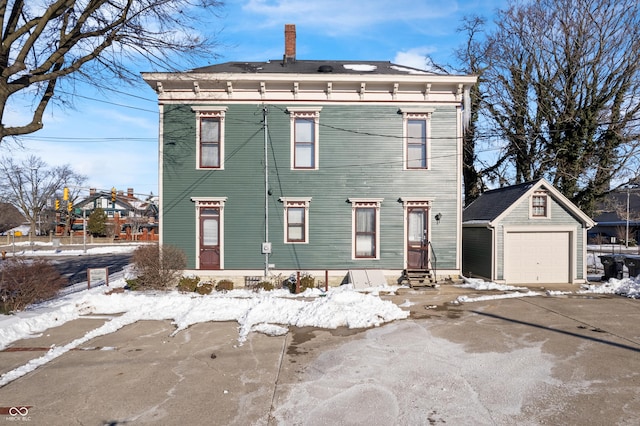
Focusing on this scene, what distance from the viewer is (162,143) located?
1508cm

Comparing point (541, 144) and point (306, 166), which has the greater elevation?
point (541, 144)

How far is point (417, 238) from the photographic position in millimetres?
15383

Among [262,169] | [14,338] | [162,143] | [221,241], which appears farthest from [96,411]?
[162,143]

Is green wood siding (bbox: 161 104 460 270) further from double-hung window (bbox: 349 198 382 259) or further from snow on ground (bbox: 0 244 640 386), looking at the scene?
snow on ground (bbox: 0 244 640 386)

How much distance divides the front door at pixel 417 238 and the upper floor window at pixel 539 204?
4536mm

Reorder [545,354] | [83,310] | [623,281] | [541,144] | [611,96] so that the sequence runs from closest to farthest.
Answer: [545,354] < [83,310] < [623,281] < [611,96] < [541,144]

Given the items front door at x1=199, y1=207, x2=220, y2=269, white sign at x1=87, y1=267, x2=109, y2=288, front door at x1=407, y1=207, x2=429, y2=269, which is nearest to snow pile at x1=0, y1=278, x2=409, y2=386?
white sign at x1=87, y1=267, x2=109, y2=288

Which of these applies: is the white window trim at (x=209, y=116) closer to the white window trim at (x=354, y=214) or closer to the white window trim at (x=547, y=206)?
the white window trim at (x=354, y=214)

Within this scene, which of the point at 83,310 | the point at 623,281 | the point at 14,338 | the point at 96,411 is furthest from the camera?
the point at 623,281

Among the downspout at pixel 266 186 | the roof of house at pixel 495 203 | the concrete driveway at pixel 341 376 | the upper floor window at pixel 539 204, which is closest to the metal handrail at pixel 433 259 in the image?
the roof of house at pixel 495 203

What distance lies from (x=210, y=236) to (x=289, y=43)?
33.4 ft

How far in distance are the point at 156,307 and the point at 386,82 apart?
11.8 meters

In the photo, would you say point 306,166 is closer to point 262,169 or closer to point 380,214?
Answer: point 262,169

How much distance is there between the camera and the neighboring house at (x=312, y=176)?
49.3 ft
